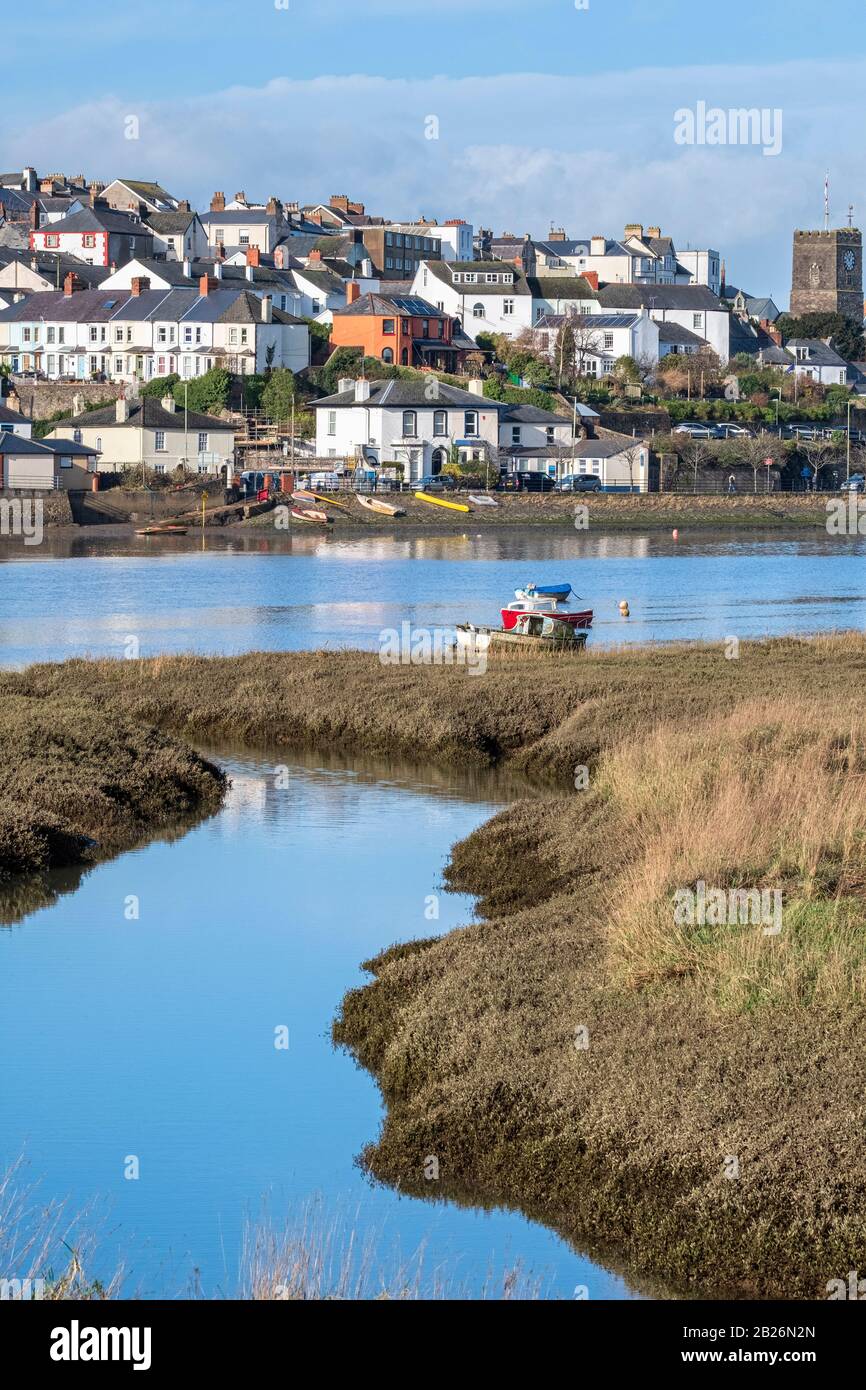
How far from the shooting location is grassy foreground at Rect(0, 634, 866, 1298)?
1215 centimetres

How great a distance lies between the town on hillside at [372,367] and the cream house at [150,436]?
136 millimetres

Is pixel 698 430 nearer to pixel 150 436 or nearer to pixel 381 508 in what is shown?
pixel 381 508

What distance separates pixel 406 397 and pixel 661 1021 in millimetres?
99628

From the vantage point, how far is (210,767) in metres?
30.0

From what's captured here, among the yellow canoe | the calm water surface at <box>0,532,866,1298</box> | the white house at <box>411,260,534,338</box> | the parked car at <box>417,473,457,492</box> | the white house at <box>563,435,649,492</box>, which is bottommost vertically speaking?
the calm water surface at <box>0,532,866,1298</box>

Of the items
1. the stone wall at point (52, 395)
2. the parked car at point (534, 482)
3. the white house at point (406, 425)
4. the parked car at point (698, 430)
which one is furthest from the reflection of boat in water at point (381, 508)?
the parked car at point (698, 430)

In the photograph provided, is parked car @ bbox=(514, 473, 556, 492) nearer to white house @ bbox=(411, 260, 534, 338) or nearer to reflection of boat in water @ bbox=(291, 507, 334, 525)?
reflection of boat in water @ bbox=(291, 507, 334, 525)

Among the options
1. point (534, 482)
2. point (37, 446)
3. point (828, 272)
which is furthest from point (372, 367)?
point (828, 272)

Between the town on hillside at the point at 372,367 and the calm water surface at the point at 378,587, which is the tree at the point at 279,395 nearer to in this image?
the town on hillside at the point at 372,367

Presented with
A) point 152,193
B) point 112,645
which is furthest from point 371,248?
point 112,645

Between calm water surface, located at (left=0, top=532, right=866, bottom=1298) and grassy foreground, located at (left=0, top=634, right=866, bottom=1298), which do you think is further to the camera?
calm water surface, located at (left=0, top=532, right=866, bottom=1298)

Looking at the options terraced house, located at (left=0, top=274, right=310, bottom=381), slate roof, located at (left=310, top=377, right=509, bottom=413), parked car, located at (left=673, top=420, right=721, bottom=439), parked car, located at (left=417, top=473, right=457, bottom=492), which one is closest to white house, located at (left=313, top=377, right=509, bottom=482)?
slate roof, located at (left=310, top=377, right=509, bottom=413)

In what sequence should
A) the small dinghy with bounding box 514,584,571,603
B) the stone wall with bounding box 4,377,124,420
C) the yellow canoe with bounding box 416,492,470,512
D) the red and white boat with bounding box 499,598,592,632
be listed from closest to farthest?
the red and white boat with bounding box 499,598,592,632 < the small dinghy with bounding box 514,584,571,603 < the yellow canoe with bounding box 416,492,470,512 < the stone wall with bounding box 4,377,124,420
